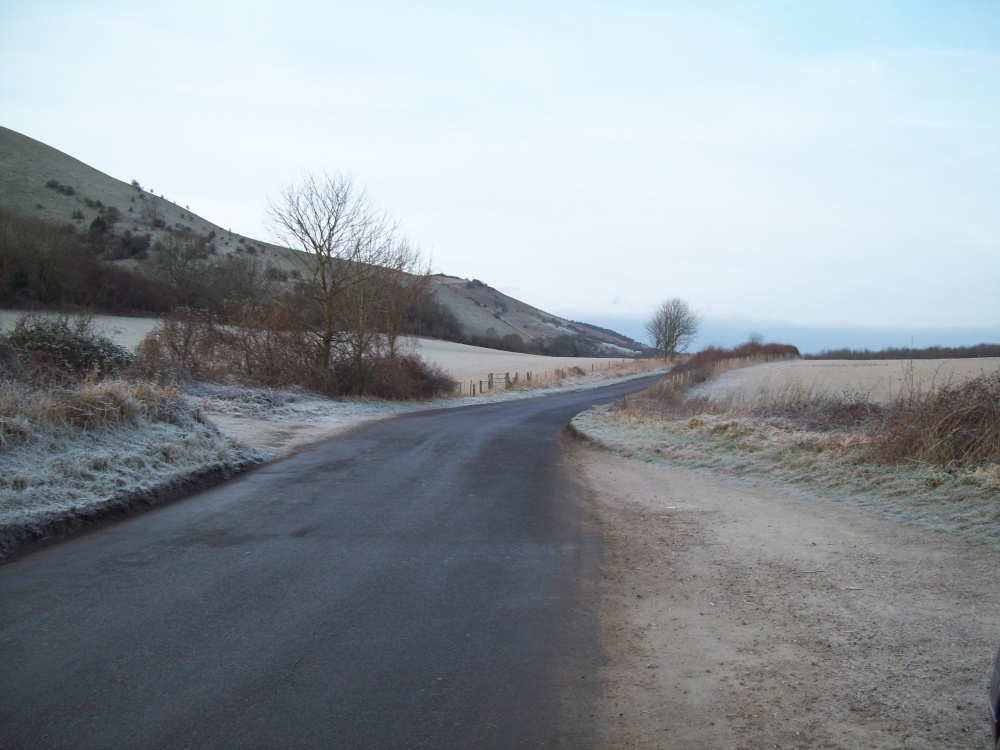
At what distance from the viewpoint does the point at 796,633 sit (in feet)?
15.5

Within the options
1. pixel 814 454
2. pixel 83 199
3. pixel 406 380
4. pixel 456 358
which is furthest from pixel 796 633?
pixel 83 199

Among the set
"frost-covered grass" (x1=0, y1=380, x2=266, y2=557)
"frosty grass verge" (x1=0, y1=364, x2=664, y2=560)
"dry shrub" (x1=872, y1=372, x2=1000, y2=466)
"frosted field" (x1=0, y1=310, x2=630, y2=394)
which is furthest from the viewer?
"frosted field" (x1=0, y1=310, x2=630, y2=394)

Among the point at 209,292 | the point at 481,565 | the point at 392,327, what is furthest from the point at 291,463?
the point at 209,292

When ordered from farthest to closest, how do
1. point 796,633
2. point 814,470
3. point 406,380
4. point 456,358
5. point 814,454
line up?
point 456,358, point 406,380, point 814,454, point 814,470, point 796,633

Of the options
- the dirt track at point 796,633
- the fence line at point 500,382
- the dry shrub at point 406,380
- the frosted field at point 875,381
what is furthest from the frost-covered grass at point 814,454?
the fence line at point 500,382

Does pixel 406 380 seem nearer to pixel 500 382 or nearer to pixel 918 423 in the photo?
pixel 500 382

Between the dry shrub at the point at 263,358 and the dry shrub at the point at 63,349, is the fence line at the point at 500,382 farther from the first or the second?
the dry shrub at the point at 63,349

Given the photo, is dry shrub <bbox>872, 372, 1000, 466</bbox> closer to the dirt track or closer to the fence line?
the dirt track

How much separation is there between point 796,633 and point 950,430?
5939 millimetres

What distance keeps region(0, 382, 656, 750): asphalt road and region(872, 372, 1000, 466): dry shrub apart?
475 cm

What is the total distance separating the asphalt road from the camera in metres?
3.41

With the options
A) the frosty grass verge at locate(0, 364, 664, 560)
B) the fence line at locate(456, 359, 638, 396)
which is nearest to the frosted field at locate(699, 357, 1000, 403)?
the frosty grass verge at locate(0, 364, 664, 560)

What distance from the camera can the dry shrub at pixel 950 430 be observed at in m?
8.58

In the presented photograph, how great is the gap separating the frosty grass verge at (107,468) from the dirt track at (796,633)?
5.50 m
